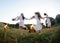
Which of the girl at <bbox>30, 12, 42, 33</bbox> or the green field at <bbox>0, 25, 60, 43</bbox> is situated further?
the girl at <bbox>30, 12, 42, 33</bbox>

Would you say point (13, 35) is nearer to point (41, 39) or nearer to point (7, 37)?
point (7, 37)

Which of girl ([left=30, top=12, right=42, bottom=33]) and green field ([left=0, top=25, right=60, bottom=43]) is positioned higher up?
girl ([left=30, top=12, right=42, bottom=33])

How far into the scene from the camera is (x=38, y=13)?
1986 cm

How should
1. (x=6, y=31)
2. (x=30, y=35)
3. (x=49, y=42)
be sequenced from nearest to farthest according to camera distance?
(x=49, y=42)
(x=30, y=35)
(x=6, y=31)

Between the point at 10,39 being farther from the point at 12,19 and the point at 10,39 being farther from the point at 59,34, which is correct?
the point at 59,34

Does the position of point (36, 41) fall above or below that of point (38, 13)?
below

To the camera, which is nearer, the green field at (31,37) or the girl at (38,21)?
the green field at (31,37)

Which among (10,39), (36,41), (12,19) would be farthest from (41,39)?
(12,19)

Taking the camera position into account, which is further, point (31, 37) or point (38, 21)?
point (38, 21)

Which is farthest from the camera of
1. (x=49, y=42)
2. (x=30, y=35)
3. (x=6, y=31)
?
(x=6, y=31)

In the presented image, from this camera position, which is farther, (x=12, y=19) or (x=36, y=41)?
(x=12, y=19)

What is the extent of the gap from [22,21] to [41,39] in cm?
330

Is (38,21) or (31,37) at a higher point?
(38,21)

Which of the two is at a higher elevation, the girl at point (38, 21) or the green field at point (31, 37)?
the girl at point (38, 21)
